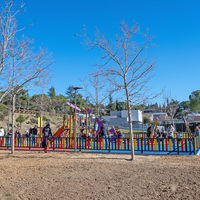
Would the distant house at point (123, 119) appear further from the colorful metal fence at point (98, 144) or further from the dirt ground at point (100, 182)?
the dirt ground at point (100, 182)

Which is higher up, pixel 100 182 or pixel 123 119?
pixel 123 119

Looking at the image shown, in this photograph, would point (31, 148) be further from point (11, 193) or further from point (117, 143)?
point (11, 193)

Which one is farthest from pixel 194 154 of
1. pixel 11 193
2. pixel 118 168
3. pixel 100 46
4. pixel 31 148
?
pixel 31 148

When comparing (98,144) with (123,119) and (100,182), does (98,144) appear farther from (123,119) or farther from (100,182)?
(123,119)

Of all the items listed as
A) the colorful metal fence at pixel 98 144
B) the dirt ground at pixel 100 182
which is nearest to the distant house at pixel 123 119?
the colorful metal fence at pixel 98 144

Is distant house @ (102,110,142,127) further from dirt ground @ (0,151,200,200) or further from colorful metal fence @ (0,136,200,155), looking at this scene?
dirt ground @ (0,151,200,200)

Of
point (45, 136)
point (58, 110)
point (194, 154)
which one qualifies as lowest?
point (194, 154)

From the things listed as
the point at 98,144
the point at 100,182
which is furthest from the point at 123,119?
the point at 100,182

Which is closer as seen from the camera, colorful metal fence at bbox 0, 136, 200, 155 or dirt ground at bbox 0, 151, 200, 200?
dirt ground at bbox 0, 151, 200, 200

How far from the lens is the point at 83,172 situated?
7.87m

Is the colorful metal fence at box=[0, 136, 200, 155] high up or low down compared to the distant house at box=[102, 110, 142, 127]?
down

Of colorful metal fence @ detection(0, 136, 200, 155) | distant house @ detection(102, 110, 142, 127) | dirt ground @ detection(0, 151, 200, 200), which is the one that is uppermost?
distant house @ detection(102, 110, 142, 127)

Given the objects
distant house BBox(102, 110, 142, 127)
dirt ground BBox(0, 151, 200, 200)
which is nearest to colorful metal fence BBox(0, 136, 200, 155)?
dirt ground BBox(0, 151, 200, 200)

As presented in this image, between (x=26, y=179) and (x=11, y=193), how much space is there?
4.38ft
